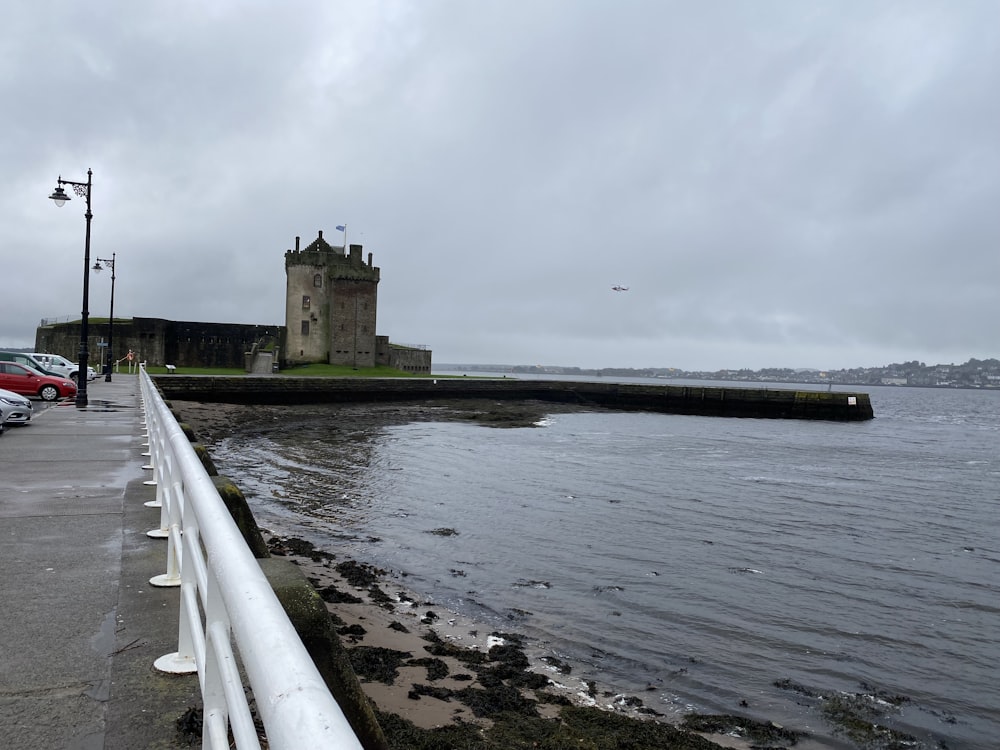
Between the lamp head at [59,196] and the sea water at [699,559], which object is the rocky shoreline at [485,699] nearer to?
the sea water at [699,559]

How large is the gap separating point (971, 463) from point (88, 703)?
108 feet

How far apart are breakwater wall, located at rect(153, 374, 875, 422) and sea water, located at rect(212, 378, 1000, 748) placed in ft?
56.6

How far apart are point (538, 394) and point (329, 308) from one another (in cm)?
1932

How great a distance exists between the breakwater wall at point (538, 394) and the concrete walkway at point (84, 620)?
35110mm

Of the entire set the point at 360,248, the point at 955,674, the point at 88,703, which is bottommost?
the point at 955,674

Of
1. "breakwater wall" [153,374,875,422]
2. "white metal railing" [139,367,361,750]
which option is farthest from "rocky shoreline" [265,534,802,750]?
"breakwater wall" [153,374,875,422]

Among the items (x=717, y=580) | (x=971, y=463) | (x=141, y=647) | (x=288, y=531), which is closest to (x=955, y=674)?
(x=717, y=580)

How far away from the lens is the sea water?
295 inches

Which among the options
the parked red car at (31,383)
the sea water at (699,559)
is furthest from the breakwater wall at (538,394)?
the sea water at (699,559)

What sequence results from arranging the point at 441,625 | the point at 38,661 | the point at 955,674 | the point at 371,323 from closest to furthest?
the point at 38,661 < the point at 955,674 < the point at 441,625 < the point at 371,323

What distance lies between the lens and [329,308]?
6412cm

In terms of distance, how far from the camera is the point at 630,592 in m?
10.1

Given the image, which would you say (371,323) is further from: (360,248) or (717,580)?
(717,580)

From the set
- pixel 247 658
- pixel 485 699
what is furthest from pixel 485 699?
pixel 247 658
